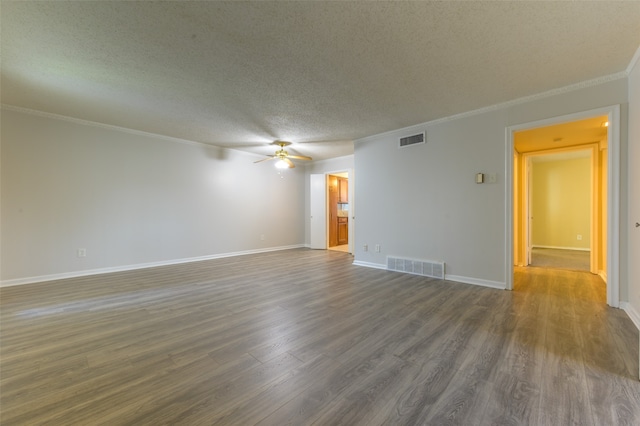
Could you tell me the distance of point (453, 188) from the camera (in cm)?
406

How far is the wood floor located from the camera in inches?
55.5

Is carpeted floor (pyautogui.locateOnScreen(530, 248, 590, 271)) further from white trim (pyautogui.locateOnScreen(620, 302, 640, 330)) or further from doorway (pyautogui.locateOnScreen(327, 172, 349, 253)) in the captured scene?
doorway (pyautogui.locateOnScreen(327, 172, 349, 253))

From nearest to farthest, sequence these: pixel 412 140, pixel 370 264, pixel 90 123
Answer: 1. pixel 90 123
2. pixel 412 140
3. pixel 370 264

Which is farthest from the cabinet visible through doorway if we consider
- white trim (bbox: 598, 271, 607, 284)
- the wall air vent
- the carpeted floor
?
white trim (bbox: 598, 271, 607, 284)

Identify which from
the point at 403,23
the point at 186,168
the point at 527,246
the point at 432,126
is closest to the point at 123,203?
the point at 186,168

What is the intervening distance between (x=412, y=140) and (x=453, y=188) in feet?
3.74

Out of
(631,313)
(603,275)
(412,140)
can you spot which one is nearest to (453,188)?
(412,140)

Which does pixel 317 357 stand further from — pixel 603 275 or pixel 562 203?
pixel 562 203

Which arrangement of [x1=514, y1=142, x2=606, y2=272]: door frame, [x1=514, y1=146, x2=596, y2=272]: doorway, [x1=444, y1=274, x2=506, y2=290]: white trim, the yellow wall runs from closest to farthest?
[x1=444, y1=274, x2=506, y2=290]: white trim → [x1=514, y1=142, x2=606, y2=272]: door frame → [x1=514, y1=146, x2=596, y2=272]: doorway → the yellow wall

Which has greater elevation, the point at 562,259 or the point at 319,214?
the point at 319,214

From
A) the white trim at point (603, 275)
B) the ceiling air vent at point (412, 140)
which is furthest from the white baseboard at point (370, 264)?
the white trim at point (603, 275)

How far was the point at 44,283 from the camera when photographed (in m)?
3.90

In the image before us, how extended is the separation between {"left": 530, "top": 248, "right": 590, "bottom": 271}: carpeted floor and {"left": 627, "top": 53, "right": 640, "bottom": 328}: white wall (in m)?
2.65

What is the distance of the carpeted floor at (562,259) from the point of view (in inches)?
198
